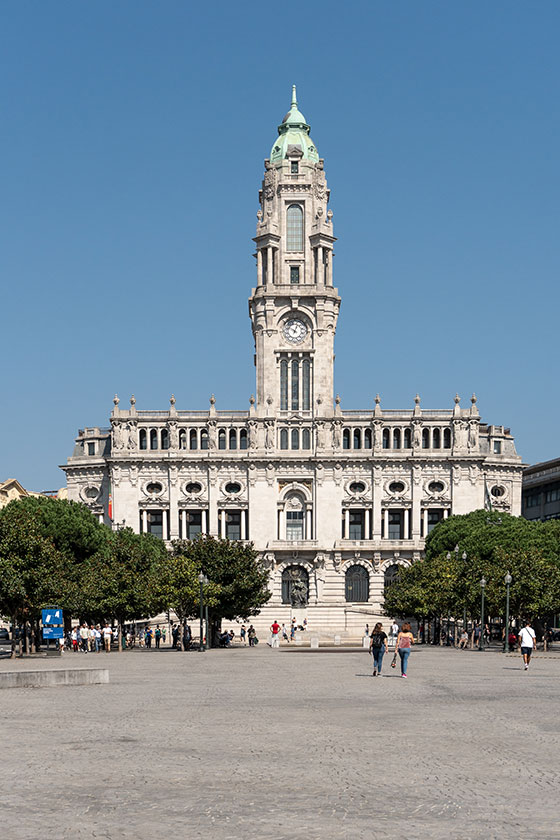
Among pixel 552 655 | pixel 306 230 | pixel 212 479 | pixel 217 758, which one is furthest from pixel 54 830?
pixel 306 230

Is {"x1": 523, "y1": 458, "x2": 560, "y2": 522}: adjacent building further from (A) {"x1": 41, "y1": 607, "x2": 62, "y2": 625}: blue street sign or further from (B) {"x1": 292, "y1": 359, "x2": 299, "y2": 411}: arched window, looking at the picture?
(A) {"x1": 41, "y1": 607, "x2": 62, "y2": 625}: blue street sign

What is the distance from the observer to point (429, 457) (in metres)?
138

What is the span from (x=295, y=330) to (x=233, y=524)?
2568cm

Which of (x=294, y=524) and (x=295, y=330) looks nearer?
(x=294, y=524)

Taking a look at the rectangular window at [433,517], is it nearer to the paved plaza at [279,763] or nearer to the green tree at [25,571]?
the green tree at [25,571]

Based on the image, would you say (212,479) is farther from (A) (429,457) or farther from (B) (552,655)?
(B) (552,655)

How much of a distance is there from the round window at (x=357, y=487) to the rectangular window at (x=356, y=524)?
2.62 m

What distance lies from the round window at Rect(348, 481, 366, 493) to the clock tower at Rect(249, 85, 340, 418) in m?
9.29

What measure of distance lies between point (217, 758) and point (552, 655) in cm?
5032

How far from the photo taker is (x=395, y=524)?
13862cm

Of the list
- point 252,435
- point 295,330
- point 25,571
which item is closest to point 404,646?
point 25,571

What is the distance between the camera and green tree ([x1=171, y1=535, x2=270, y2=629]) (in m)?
83.1

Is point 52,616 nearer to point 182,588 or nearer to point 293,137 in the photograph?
point 182,588

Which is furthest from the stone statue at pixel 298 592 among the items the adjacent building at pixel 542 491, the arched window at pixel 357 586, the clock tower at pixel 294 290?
the adjacent building at pixel 542 491
